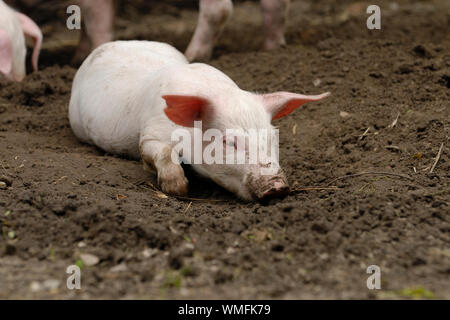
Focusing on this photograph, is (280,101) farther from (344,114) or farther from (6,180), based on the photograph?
(6,180)

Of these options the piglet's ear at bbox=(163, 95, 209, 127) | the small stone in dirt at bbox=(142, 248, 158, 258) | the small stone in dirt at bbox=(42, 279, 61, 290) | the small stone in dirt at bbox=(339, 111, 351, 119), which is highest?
the piglet's ear at bbox=(163, 95, 209, 127)

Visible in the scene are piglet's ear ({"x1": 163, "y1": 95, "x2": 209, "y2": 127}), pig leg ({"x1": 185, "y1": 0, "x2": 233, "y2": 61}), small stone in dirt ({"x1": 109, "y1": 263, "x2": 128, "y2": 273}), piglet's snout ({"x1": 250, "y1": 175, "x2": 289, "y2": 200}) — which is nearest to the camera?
small stone in dirt ({"x1": 109, "y1": 263, "x2": 128, "y2": 273})

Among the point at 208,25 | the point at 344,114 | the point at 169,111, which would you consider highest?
the point at 208,25

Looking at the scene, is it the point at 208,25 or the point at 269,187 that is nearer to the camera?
the point at 269,187

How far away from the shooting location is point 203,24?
577cm

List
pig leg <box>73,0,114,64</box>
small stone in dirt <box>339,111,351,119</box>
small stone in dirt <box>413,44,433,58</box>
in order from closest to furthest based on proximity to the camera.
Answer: small stone in dirt <box>339,111,351,119</box> → small stone in dirt <box>413,44,433,58</box> → pig leg <box>73,0,114,64</box>

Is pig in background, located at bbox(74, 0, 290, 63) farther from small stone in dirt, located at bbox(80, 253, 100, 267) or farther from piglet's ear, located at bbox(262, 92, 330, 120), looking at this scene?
small stone in dirt, located at bbox(80, 253, 100, 267)

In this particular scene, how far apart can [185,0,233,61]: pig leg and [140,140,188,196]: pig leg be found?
2279 mm

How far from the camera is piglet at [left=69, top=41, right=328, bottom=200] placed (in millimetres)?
3297

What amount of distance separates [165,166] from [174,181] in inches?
→ 4.9

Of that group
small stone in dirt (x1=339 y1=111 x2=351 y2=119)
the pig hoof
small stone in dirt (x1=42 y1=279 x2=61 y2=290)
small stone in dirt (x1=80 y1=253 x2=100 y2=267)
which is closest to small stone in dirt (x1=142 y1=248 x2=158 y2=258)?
small stone in dirt (x1=80 y1=253 x2=100 y2=267)

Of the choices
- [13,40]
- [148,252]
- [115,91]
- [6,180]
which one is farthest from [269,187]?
[13,40]
